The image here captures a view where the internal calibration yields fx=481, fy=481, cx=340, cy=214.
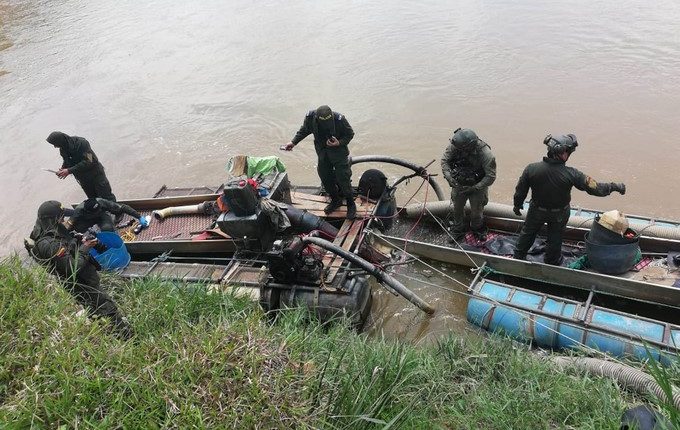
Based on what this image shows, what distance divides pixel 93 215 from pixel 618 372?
711 cm

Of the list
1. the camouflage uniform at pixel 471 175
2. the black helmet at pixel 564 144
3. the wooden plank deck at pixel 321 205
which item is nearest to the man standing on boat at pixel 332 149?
the wooden plank deck at pixel 321 205

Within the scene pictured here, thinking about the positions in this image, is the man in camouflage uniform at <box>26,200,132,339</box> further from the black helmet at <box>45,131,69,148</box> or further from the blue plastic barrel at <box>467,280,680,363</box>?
the blue plastic barrel at <box>467,280,680,363</box>

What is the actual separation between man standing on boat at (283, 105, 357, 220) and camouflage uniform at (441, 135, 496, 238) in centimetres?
141

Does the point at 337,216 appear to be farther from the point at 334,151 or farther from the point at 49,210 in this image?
the point at 49,210

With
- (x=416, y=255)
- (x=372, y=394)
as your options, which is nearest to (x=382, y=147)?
(x=416, y=255)

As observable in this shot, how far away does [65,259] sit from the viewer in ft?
16.8

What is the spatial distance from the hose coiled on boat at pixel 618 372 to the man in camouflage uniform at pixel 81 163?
7.37 meters

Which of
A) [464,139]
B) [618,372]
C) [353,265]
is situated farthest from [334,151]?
[618,372]

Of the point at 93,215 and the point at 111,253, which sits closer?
the point at 111,253

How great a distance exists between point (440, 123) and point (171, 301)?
8.52 meters

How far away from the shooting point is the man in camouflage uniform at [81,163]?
25.0ft

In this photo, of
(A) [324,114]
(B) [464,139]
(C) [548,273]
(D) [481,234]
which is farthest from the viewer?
(D) [481,234]

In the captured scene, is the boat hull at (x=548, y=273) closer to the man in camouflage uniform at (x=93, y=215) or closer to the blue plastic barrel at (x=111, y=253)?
the blue plastic barrel at (x=111, y=253)

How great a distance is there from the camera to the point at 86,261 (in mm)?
5293
